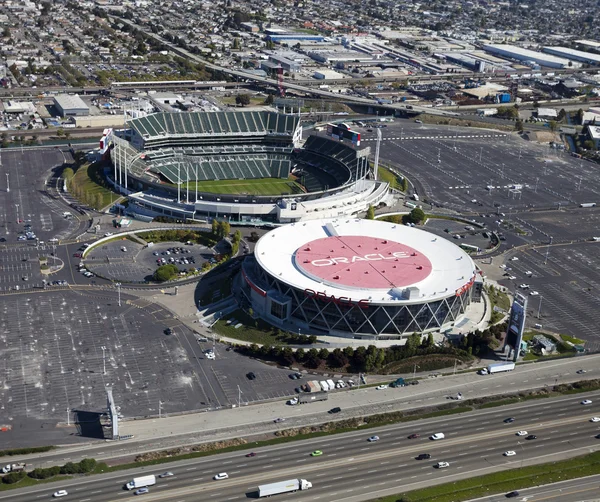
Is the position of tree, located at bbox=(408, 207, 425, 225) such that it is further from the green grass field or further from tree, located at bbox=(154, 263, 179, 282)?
tree, located at bbox=(154, 263, 179, 282)

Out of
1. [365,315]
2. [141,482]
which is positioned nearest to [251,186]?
[365,315]

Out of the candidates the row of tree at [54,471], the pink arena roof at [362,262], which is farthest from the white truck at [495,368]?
the row of tree at [54,471]

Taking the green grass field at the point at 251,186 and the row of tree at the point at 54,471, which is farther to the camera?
the green grass field at the point at 251,186

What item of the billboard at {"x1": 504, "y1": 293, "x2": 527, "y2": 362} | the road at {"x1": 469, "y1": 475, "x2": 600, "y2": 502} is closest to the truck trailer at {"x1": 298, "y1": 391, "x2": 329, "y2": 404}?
the road at {"x1": 469, "y1": 475, "x2": 600, "y2": 502}

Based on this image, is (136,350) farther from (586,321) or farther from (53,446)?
(586,321)

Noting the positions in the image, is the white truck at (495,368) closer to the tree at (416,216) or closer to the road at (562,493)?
the road at (562,493)

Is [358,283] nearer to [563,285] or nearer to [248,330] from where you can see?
[248,330]

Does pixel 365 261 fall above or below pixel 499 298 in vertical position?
above
